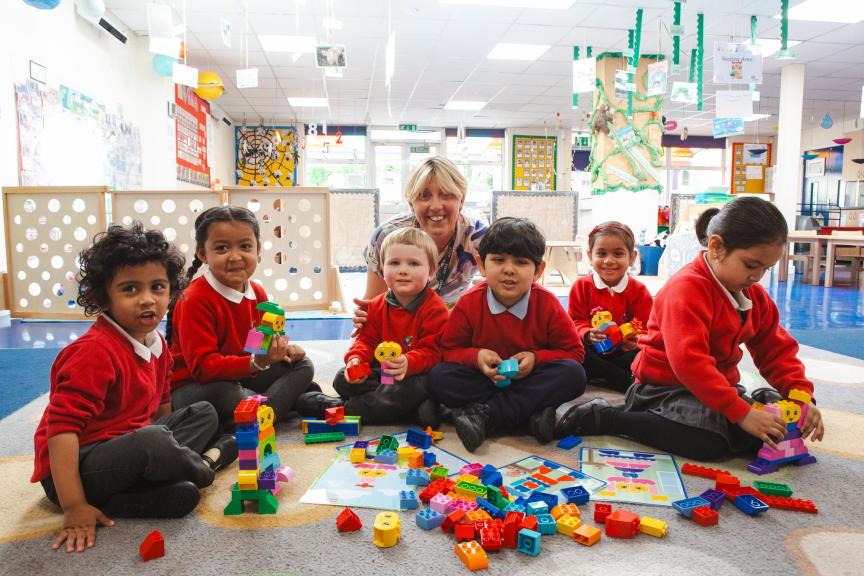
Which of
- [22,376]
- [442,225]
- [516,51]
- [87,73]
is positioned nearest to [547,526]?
[442,225]

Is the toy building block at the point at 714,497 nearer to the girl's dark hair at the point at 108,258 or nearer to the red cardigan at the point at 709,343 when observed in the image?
the red cardigan at the point at 709,343

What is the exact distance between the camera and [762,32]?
5.89 m

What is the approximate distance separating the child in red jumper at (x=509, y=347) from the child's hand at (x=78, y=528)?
32.4 inches

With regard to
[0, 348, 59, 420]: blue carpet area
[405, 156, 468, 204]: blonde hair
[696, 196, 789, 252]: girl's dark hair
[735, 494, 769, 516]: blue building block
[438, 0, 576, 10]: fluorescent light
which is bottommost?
[0, 348, 59, 420]: blue carpet area

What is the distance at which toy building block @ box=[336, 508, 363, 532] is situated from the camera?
1079 mm

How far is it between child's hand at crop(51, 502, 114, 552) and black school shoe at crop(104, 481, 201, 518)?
5 centimetres

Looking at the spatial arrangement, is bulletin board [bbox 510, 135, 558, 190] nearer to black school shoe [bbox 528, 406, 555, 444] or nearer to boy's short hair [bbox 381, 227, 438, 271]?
boy's short hair [bbox 381, 227, 438, 271]

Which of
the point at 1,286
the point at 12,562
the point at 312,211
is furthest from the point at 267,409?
the point at 1,286

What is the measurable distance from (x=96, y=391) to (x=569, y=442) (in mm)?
1090

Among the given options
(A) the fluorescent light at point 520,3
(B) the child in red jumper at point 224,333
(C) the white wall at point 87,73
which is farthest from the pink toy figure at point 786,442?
(A) the fluorescent light at point 520,3

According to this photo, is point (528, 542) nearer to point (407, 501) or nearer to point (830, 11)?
point (407, 501)

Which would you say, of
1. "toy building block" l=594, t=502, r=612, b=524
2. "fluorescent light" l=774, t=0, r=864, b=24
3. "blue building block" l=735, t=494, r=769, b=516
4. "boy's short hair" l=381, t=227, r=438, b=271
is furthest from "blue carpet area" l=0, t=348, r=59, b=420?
"fluorescent light" l=774, t=0, r=864, b=24

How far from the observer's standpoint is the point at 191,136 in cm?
743

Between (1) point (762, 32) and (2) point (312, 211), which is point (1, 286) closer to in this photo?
(2) point (312, 211)
